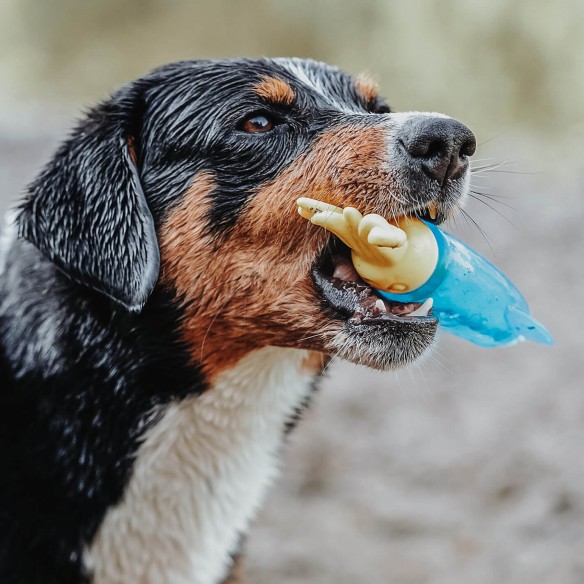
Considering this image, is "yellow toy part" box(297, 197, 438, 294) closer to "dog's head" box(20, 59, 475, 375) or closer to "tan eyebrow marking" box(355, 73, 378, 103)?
"dog's head" box(20, 59, 475, 375)

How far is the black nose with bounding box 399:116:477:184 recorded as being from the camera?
8.79ft

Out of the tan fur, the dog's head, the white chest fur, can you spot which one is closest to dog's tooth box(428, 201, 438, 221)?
the dog's head

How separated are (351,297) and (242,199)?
45cm

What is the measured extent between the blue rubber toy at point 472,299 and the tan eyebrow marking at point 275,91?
2.06ft

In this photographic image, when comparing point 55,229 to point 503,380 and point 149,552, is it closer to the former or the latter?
point 149,552

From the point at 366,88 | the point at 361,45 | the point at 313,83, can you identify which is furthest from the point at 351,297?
the point at 361,45

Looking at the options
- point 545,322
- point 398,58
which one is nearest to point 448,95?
point 398,58

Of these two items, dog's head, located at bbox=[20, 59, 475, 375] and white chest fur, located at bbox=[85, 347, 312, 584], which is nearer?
dog's head, located at bbox=[20, 59, 475, 375]

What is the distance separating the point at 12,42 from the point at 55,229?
13950 mm

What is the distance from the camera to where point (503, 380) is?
17.1ft

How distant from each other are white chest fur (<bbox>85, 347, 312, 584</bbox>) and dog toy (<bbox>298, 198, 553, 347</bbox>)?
1.72 feet

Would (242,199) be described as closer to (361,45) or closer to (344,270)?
(344,270)

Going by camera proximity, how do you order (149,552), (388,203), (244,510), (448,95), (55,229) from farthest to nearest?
1. (448,95)
2. (244,510)
3. (149,552)
4. (55,229)
5. (388,203)

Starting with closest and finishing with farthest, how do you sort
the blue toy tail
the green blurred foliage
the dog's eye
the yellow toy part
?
the yellow toy part < the blue toy tail < the dog's eye < the green blurred foliage
